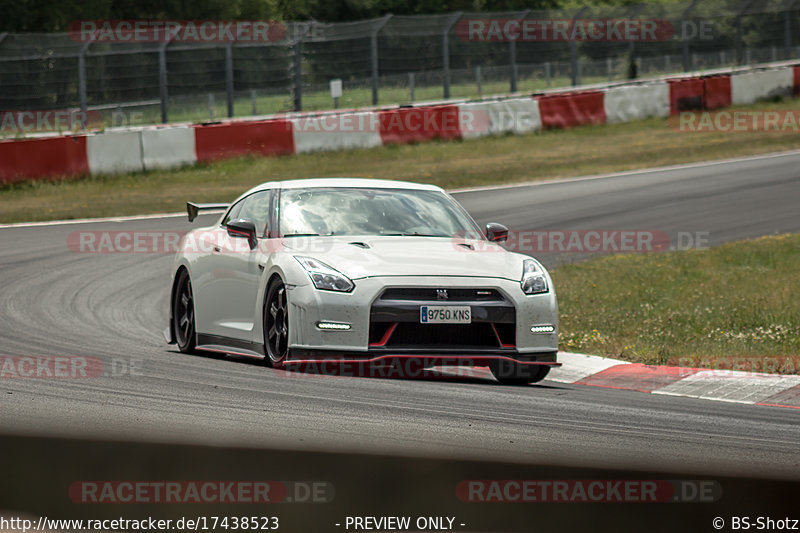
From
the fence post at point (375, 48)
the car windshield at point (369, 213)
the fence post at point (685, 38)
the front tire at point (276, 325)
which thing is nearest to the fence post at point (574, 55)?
the fence post at point (685, 38)

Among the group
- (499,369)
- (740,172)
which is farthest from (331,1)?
(499,369)

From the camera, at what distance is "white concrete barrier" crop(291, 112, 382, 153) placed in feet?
79.0

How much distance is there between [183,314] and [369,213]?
73.0 inches

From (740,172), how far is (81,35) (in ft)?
45.0

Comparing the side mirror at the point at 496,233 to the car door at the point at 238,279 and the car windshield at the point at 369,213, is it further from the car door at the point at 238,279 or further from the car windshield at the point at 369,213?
the car door at the point at 238,279

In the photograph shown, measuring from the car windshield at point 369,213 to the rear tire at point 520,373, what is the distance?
44.2 inches

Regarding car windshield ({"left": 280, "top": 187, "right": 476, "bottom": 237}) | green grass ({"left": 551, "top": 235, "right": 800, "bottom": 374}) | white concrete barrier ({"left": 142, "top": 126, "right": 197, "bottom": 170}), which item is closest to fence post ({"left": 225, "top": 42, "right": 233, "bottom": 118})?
white concrete barrier ({"left": 142, "top": 126, "right": 197, "bottom": 170})

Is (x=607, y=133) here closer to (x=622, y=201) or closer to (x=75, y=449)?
(x=622, y=201)

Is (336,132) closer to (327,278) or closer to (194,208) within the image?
(194,208)

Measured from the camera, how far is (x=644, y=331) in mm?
9688

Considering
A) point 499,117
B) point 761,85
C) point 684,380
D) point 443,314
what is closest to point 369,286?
point 443,314

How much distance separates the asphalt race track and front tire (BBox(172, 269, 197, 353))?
13 cm

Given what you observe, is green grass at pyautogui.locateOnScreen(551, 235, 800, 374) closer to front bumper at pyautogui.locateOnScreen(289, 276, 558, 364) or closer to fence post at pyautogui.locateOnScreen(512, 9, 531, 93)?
front bumper at pyautogui.locateOnScreen(289, 276, 558, 364)

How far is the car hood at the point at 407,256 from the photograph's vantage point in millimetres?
7352
